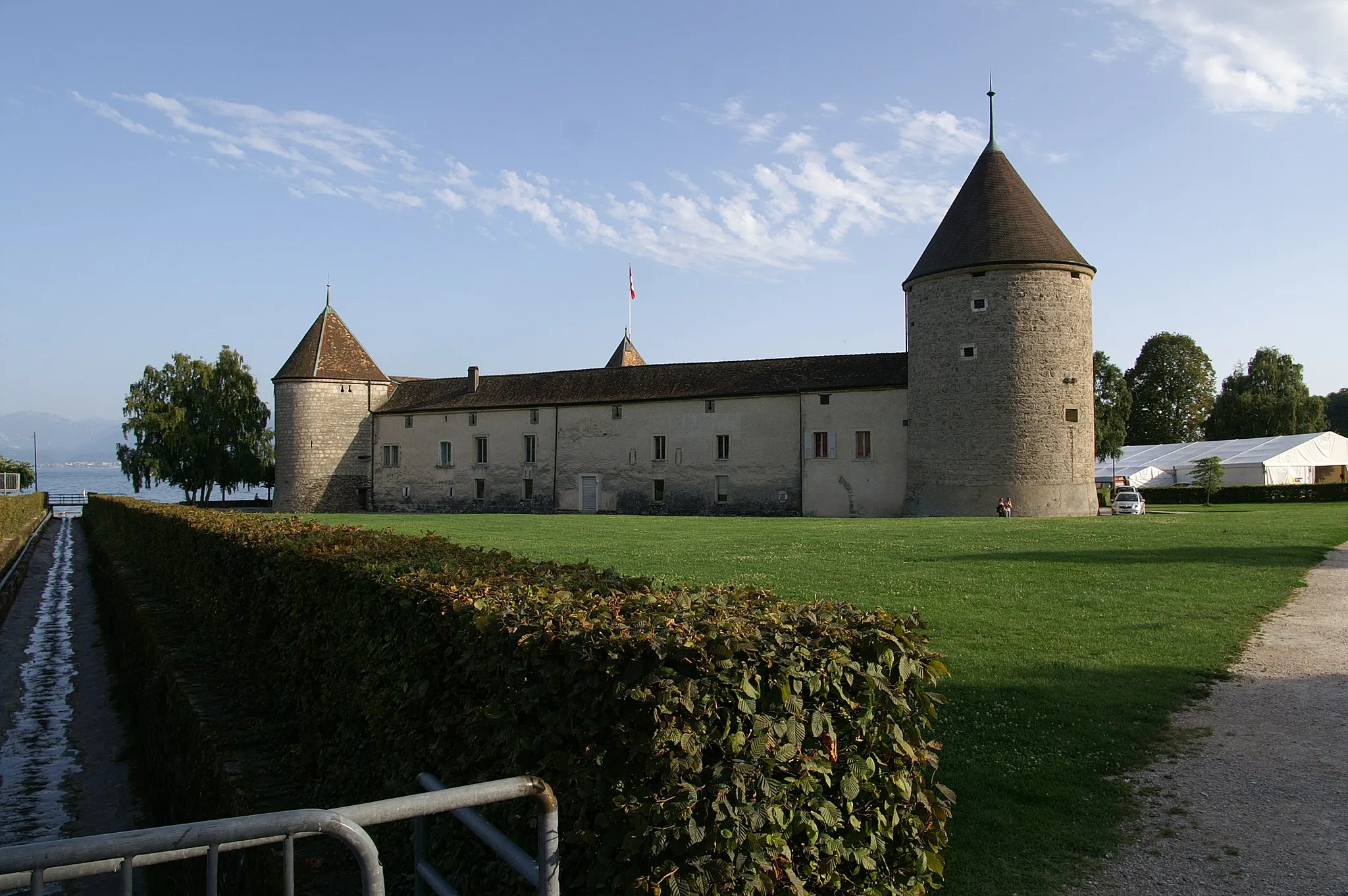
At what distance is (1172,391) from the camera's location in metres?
76.9

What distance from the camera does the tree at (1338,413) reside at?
98.9 m

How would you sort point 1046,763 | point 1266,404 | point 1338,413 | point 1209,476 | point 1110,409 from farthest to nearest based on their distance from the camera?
point 1338,413 < point 1266,404 < point 1110,409 < point 1209,476 < point 1046,763

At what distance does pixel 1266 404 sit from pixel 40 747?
289 feet

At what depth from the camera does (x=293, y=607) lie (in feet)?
22.7

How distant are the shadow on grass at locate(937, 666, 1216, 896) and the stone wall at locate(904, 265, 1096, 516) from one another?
28.5 m

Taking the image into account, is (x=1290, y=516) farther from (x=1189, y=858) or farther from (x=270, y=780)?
(x=270, y=780)

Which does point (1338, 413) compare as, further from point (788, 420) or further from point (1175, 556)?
point (1175, 556)

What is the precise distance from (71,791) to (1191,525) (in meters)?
26.7

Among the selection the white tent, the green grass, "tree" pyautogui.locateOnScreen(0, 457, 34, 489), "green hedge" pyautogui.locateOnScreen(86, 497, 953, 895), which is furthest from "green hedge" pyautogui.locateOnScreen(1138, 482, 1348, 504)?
"tree" pyautogui.locateOnScreen(0, 457, 34, 489)

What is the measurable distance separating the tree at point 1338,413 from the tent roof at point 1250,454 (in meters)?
45.2

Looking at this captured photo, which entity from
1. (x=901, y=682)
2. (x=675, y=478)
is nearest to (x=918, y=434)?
(x=675, y=478)

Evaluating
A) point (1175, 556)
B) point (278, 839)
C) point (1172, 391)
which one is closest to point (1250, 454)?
point (1172, 391)

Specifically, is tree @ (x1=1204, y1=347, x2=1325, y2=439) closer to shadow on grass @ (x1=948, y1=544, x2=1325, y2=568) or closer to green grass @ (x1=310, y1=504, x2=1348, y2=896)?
green grass @ (x1=310, y1=504, x2=1348, y2=896)

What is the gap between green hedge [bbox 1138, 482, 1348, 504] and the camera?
46.6 m
